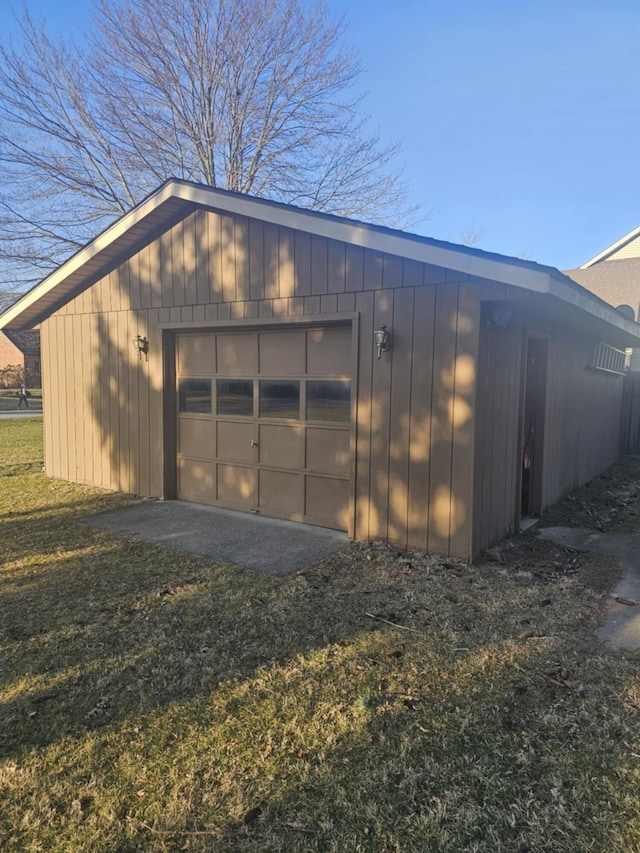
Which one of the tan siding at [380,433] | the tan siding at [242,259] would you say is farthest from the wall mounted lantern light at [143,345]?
the tan siding at [380,433]

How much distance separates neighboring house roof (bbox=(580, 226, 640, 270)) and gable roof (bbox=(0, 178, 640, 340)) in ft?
59.2

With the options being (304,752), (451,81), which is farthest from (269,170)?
(304,752)

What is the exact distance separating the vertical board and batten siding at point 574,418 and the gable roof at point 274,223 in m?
0.74

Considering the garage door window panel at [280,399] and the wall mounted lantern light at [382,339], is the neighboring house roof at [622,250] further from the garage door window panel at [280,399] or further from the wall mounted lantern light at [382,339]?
the wall mounted lantern light at [382,339]

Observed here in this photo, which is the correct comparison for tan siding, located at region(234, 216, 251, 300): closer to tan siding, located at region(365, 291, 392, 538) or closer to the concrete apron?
tan siding, located at region(365, 291, 392, 538)

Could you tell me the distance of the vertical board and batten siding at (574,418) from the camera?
7125 mm

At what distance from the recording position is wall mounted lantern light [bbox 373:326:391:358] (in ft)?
17.1

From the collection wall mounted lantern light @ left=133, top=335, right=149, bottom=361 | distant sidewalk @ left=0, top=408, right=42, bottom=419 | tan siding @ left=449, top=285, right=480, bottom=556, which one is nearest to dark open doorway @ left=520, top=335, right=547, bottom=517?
tan siding @ left=449, top=285, right=480, bottom=556

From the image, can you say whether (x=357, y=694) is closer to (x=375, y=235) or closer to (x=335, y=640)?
(x=335, y=640)

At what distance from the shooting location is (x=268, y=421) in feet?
21.4

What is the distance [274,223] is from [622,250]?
23698mm

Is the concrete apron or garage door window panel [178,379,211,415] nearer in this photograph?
the concrete apron

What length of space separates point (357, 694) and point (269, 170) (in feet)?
55.0

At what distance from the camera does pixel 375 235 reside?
5.03 metres
